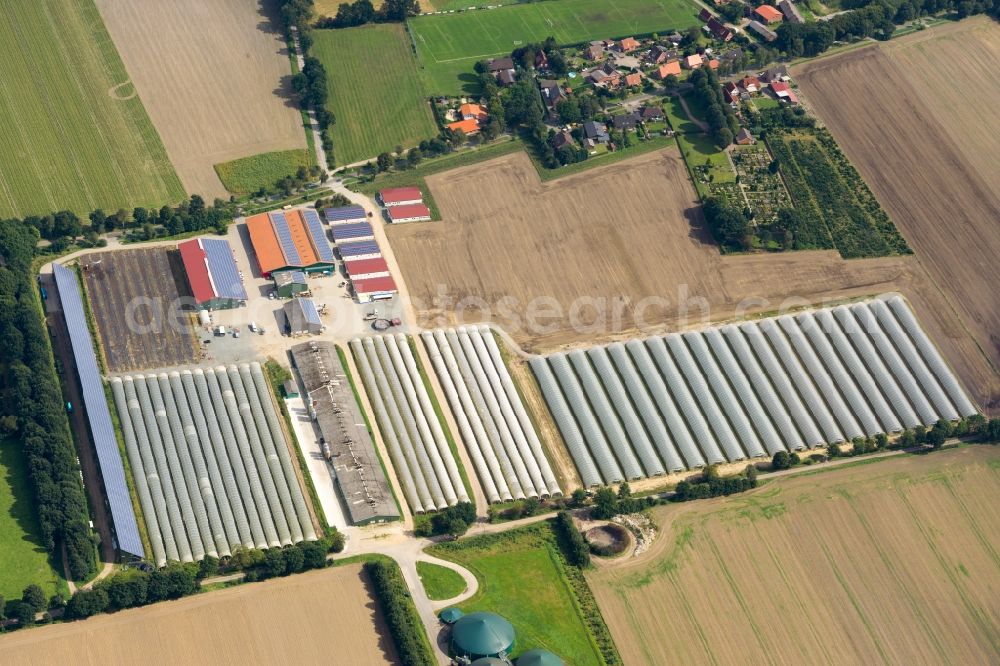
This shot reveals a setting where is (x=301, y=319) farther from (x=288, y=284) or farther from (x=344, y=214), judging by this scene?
(x=344, y=214)

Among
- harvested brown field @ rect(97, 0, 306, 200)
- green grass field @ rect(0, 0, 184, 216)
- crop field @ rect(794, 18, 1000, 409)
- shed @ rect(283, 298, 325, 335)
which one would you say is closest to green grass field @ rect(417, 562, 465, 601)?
shed @ rect(283, 298, 325, 335)

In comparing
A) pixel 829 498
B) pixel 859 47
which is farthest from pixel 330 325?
pixel 859 47

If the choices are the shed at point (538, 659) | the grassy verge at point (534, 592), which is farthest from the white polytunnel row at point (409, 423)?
the shed at point (538, 659)

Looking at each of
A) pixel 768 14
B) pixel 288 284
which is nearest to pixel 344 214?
pixel 288 284

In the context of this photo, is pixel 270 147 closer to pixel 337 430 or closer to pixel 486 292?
pixel 486 292

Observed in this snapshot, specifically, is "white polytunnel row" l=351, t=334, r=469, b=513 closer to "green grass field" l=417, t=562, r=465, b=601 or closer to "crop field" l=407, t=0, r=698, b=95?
"green grass field" l=417, t=562, r=465, b=601

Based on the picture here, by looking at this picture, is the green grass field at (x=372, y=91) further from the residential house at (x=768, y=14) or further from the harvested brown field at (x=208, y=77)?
the residential house at (x=768, y=14)
